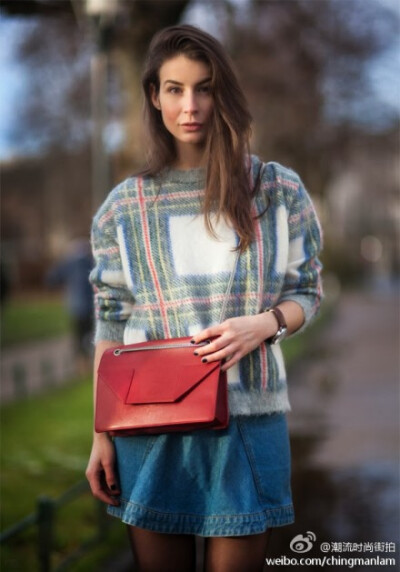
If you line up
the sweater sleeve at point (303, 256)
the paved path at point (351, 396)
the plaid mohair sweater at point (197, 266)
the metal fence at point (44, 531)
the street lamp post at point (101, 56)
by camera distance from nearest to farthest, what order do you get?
the plaid mohair sweater at point (197, 266) → the sweater sleeve at point (303, 256) → the metal fence at point (44, 531) → the street lamp post at point (101, 56) → the paved path at point (351, 396)

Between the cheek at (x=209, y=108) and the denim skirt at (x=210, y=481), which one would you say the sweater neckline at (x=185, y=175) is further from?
the denim skirt at (x=210, y=481)

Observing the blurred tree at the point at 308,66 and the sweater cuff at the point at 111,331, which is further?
the blurred tree at the point at 308,66

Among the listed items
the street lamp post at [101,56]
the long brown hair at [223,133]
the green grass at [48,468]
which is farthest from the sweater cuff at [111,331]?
the street lamp post at [101,56]

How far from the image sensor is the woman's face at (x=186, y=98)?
92.0 inches

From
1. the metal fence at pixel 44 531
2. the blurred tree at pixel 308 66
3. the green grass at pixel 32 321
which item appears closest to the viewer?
the metal fence at pixel 44 531

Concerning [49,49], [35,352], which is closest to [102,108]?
[35,352]

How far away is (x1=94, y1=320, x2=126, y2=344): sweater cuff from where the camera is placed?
248 centimetres

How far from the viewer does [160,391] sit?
87.3 inches

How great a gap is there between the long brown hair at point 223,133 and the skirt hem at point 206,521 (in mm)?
654

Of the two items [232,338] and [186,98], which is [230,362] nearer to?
[232,338]

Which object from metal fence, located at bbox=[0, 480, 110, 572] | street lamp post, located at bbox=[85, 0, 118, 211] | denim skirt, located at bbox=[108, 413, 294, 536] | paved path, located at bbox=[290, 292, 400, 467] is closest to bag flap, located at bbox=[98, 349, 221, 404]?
denim skirt, located at bbox=[108, 413, 294, 536]

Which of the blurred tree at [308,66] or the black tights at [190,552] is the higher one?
the blurred tree at [308,66]

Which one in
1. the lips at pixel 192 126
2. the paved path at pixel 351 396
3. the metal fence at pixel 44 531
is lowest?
the paved path at pixel 351 396

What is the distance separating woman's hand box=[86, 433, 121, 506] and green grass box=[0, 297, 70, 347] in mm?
16047
